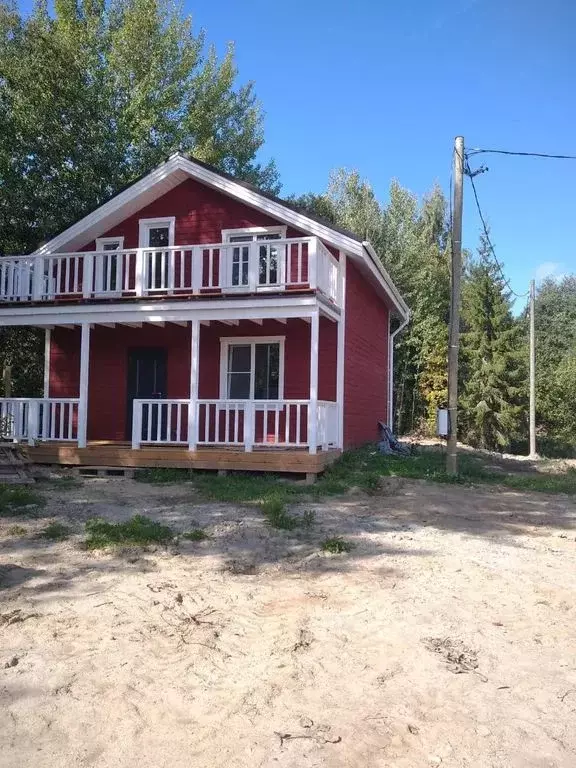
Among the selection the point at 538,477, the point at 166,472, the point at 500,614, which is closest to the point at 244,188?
the point at 166,472

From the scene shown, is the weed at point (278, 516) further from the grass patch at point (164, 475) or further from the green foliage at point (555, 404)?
the green foliage at point (555, 404)

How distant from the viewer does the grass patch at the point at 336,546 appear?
650 centimetres

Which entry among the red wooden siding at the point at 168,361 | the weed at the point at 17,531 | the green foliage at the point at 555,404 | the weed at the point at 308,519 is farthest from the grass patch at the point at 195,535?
the green foliage at the point at 555,404

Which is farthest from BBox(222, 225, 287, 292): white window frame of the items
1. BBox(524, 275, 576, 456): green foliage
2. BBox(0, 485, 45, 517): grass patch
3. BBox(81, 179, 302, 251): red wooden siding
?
BBox(524, 275, 576, 456): green foliage

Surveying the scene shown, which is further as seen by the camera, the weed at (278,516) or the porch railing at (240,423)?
the porch railing at (240,423)

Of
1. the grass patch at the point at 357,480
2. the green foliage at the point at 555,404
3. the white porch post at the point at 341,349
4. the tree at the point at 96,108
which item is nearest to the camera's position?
the grass patch at the point at 357,480

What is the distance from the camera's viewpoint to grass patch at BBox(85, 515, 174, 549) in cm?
660

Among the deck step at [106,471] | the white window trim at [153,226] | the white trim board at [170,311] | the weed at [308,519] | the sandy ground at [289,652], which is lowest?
the sandy ground at [289,652]

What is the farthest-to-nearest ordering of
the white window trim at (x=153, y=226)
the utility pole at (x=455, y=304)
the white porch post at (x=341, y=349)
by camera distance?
the white window trim at (x=153, y=226), the white porch post at (x=341, y=349), the utility pole at (x=455, y=304)

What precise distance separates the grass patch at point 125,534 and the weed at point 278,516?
4.20 ft

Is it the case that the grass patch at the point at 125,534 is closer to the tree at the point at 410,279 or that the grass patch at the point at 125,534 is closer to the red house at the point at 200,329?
the red house at the point at 200,329

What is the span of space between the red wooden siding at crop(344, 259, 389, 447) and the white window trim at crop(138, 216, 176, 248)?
4237 millimetres

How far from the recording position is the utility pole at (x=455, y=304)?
39.0 ft

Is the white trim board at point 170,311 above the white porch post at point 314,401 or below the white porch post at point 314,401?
above
